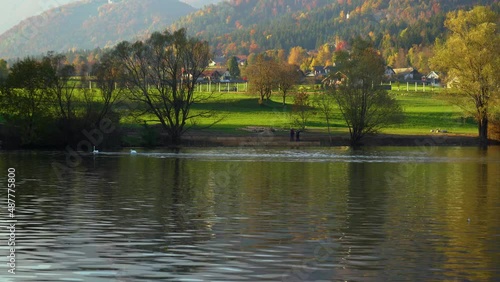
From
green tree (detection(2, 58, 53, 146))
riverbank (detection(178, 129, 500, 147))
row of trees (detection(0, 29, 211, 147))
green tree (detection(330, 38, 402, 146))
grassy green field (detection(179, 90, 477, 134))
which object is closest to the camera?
green tree (detection(2, 58, 53, 146))

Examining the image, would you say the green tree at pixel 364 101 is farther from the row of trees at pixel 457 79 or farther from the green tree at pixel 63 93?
the green tree at pixel 63 93

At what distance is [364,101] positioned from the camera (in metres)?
98.2

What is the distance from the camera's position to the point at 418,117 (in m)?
127

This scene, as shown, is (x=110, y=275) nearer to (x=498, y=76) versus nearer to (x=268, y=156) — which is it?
(x=268, y=156)

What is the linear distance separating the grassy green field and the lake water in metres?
48.8

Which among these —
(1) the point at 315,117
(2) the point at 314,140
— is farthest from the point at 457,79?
(1) the point at 315,117

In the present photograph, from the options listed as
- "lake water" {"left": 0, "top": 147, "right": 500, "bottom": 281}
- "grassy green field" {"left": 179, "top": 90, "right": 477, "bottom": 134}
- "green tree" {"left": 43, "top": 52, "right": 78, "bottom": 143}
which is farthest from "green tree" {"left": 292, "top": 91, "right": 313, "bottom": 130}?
"lake water" {"left": 0, "top": 147, "right": 500, "bottom": 281}

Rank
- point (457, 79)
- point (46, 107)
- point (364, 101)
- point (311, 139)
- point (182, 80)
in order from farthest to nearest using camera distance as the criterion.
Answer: point (311, 139), point (457, 79), point (364, 101), point (182, 80), point (46, 107)

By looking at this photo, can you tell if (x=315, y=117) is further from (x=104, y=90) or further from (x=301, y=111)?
(x=104, y=90)

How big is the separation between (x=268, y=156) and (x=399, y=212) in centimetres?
4254

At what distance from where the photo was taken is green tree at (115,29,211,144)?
310ft

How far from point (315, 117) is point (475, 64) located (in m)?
29.6

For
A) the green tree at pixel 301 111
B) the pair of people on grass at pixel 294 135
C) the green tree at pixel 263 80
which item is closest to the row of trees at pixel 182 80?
the pair of people on grass at pixel 294 135

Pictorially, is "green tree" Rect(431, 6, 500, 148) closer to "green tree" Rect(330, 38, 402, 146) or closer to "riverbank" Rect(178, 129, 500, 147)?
"riverbank" Rect(178, 129, 500, 147)
